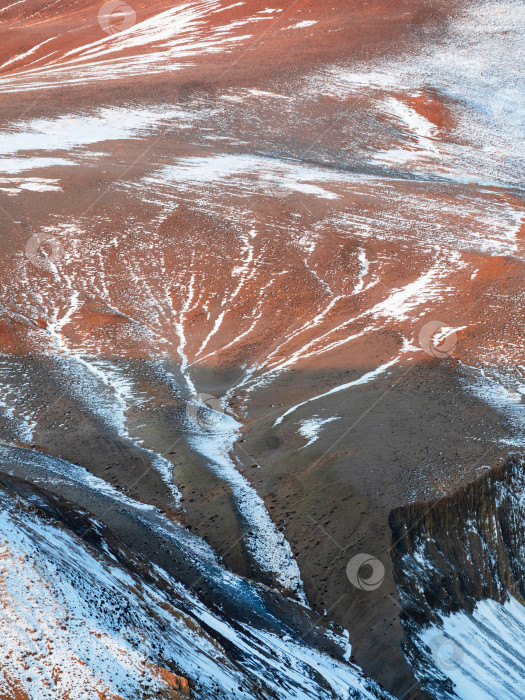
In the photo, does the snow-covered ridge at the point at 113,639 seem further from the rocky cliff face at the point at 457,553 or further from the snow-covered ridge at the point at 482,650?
the snow-covered ridge at the point at 482,650

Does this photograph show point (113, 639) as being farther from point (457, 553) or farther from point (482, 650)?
point (457, 553)

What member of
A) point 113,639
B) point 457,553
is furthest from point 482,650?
point 113,639

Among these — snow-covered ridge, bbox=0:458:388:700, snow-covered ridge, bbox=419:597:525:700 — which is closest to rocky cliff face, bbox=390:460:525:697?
snow-covered ridge, bbox=419:597:525:700

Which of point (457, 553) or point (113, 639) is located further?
point (457, 553)

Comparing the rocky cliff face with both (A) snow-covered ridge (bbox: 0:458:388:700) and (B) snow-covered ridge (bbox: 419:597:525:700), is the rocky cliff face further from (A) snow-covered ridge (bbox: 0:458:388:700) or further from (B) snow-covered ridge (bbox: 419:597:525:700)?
(A) snow-covered ridge (bbox: 0:458:388:700)

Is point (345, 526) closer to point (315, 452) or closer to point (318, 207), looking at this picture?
point (315, 452)

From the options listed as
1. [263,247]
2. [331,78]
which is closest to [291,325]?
[263,247]

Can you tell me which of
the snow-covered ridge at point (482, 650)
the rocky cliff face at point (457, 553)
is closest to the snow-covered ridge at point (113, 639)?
the rocky cliff face at point (457, 553)

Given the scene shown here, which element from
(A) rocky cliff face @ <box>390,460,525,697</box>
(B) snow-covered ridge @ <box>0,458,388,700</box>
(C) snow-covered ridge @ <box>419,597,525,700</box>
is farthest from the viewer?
(A) rocky cliff face @ <box>390,460,525,697</box>

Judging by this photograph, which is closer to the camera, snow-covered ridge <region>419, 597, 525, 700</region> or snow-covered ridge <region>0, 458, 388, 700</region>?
snow-covered ridge <region>0, 458, 388, 700</region>
